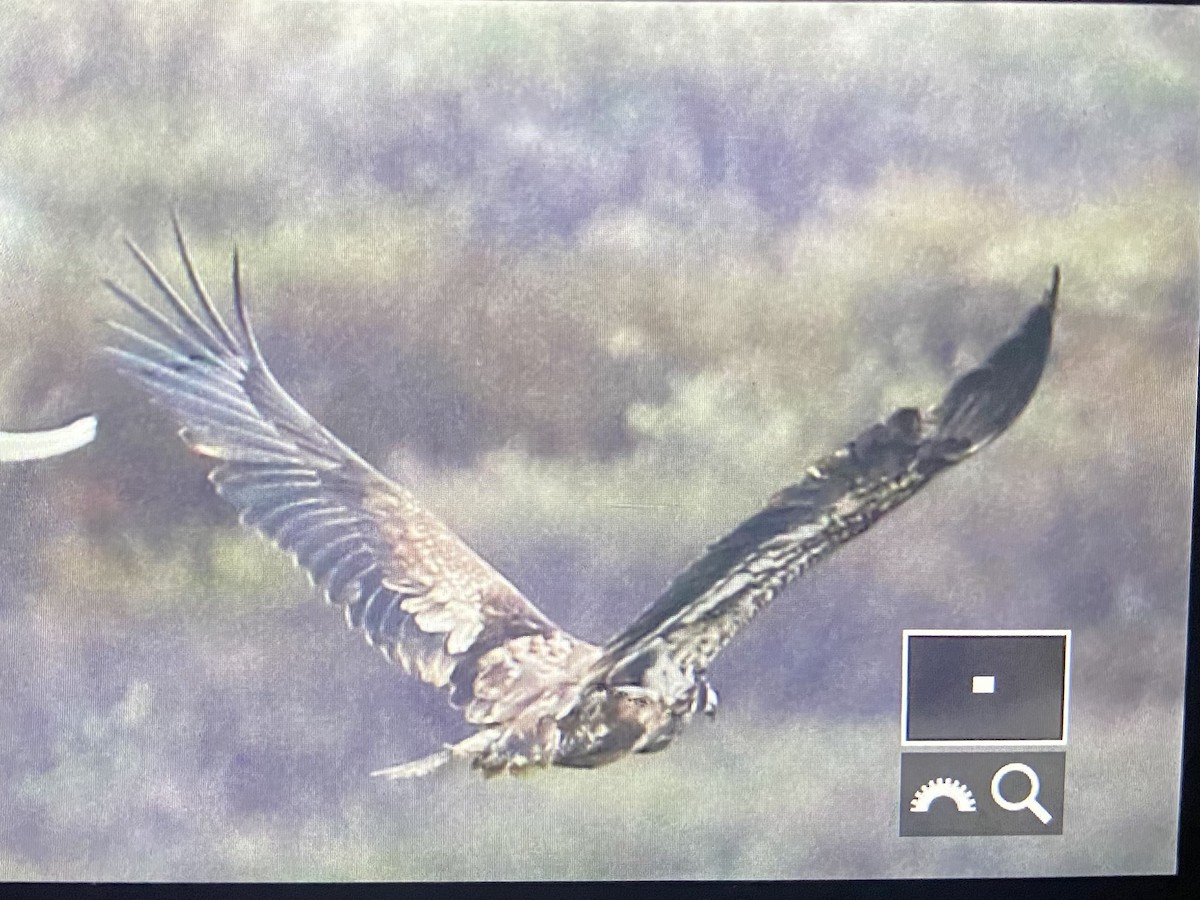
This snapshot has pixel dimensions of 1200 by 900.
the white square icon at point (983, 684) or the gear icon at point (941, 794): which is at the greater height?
the white square icon at point (983, 684)

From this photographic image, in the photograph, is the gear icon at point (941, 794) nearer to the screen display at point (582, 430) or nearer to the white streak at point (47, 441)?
the screen display at point (582, 430)

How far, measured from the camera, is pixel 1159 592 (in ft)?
3.59

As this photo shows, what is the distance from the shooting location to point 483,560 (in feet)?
3.51

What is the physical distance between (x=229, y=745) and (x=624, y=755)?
0.36 m

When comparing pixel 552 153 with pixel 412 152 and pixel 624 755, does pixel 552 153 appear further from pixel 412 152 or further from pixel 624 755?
pixel 624 755

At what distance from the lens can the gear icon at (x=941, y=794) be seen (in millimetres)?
1104

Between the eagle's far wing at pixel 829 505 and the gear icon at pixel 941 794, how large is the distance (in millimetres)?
236

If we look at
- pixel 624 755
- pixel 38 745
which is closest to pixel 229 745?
pixel 38 745

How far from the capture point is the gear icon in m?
1.10
